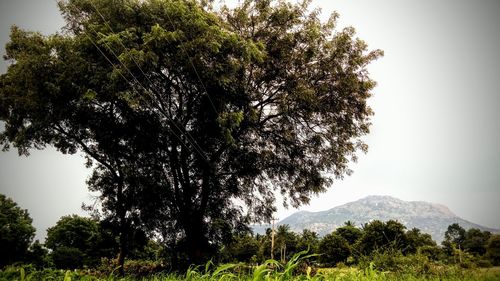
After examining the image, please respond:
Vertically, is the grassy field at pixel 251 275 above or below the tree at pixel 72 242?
below

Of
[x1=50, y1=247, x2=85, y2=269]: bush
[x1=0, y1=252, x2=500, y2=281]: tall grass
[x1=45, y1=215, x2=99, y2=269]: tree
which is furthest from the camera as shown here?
[x1=45, y1=215, x2=99, y2=269]: tree

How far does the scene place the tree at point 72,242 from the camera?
135 ft

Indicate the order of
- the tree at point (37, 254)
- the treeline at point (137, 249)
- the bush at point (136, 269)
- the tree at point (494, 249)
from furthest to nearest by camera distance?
the tree at point (37, 254)
the treeline at point (137, 249)
the tree at point (494, 249)
the bush at point (136, 269)

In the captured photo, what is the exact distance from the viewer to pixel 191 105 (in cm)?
1364

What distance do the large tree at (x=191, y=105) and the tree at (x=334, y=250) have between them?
66.4 feet

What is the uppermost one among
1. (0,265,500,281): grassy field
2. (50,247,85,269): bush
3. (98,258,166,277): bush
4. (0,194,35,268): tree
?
(0,194,35,268): tree

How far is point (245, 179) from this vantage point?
16.2 m

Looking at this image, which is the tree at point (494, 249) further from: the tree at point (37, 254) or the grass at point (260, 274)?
the tree at point (37, 254)

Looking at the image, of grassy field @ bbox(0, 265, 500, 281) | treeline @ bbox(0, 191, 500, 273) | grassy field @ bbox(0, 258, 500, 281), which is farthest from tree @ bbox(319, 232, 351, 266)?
grassy field @ bbox(0, 265, 500, 281)

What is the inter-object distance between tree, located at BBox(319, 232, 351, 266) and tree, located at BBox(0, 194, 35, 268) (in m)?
34.6

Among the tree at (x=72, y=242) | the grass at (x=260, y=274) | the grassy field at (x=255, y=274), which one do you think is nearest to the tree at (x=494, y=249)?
the grassy field at (x=255, y=274)

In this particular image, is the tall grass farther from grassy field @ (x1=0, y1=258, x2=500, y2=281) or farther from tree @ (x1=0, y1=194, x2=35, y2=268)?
tree @ (x1=0, y1=194, x2=35, y2=268)

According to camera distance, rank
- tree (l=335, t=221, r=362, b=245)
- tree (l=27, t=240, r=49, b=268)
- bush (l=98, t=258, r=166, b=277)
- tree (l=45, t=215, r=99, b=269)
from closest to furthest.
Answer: bush (l=98, t=258, r=166, b=277) < tree (l=27, t=240, r=49, b=268) < tree (l=45, t=215, r=99, b=269) < tree (l=335, t=221, r=362, b=245)

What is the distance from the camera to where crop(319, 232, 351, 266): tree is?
33.4 metres
